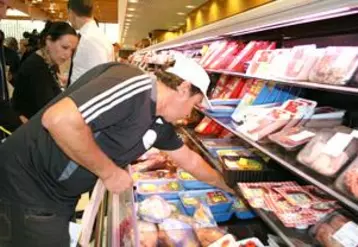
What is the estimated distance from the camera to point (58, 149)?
5.56ft

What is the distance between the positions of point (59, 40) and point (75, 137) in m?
1.99

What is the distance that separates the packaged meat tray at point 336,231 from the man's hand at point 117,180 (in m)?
0.91

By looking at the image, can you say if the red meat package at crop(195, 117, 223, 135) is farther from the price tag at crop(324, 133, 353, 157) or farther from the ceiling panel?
the ceiling panel

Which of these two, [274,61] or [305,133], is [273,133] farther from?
[274,61]

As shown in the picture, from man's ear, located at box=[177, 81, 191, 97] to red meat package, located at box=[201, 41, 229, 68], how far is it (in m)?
1.89

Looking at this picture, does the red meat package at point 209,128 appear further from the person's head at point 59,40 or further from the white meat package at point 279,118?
the person's head at point 59,40

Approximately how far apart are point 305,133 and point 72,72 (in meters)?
2.59

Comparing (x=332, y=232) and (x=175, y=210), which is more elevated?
(x=332, y=232)

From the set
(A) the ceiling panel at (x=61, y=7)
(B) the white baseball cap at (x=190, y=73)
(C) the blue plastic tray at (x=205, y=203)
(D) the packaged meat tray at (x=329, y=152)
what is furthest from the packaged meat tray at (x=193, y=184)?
(A) the ceiling panel at (x=61, y=7)

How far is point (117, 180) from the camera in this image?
1807mm

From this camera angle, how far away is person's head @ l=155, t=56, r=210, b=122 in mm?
1711

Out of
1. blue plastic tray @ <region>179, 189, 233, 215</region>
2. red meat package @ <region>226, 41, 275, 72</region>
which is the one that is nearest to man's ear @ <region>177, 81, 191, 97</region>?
blue plastic tray @ <region>179, 189, 233, 215</region>

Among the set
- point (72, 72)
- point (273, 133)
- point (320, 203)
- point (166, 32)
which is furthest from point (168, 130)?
point (166, 32)

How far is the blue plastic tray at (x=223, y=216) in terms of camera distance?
262cm
